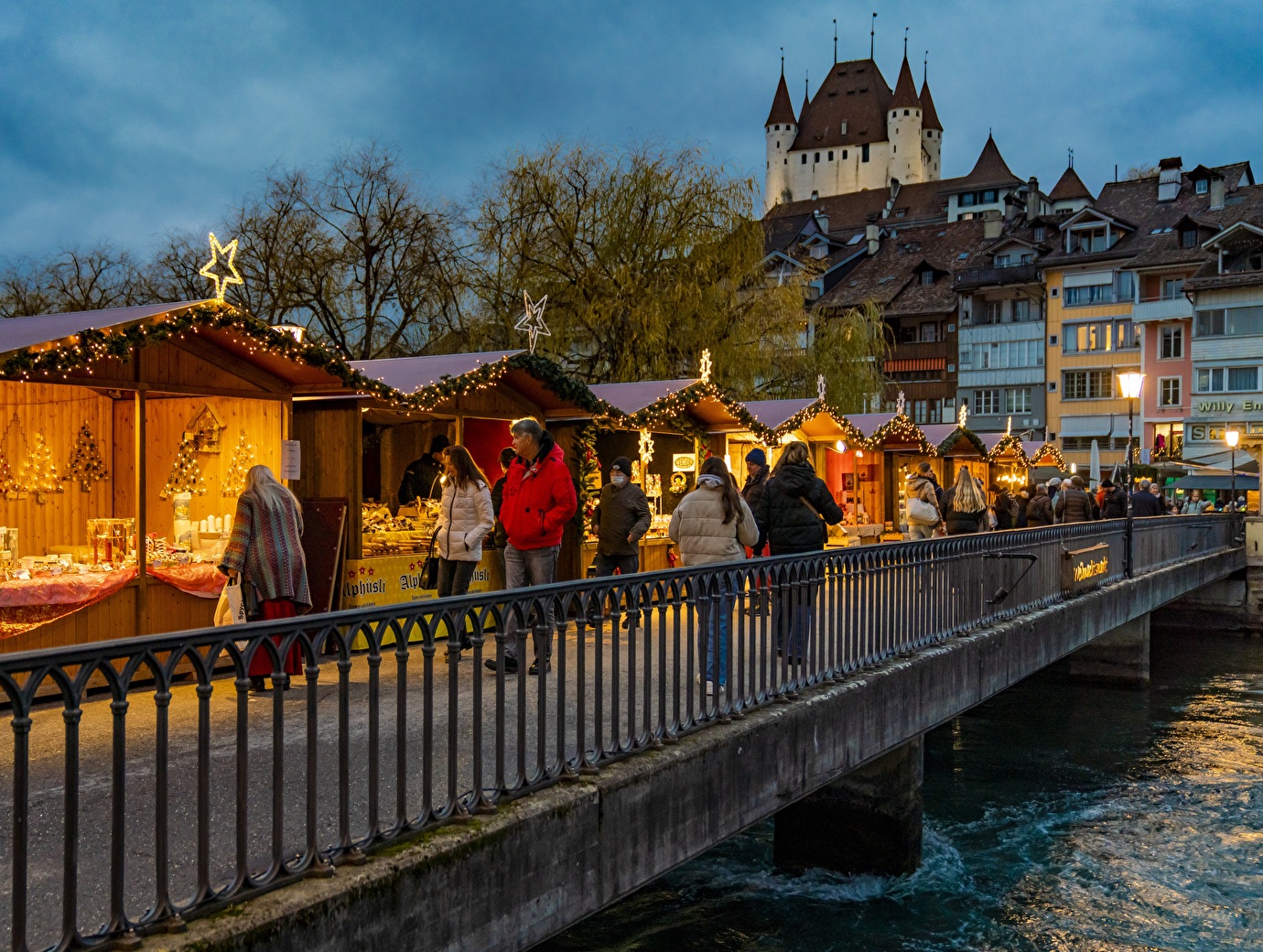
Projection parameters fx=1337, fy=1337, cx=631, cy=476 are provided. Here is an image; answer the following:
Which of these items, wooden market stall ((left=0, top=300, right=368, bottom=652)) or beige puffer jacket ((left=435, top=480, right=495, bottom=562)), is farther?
beige puffer jacket ((left=435, top=480, right=495, bottom=562))

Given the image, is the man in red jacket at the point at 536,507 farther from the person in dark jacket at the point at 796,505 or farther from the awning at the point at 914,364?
the awning at the point at 914,364

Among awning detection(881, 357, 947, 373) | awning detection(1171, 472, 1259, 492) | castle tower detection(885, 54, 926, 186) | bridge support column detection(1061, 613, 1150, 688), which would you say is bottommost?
bridge support column detection(1061, 613, 1150, 688)

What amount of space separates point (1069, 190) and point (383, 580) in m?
87.7

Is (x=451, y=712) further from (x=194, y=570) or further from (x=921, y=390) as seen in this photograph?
(x=921, y=390)

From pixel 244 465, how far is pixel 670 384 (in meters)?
7.30

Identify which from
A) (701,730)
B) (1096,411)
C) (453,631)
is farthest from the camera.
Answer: (1096,411)

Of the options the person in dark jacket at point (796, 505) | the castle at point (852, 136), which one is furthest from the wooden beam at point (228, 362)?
the castle at point (852, 136)

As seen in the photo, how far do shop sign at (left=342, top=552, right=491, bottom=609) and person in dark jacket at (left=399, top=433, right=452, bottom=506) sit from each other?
1.33 metres

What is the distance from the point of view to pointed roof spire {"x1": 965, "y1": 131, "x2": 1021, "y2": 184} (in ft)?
327

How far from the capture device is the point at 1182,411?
58750mm

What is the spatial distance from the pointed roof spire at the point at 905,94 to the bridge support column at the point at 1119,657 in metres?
114

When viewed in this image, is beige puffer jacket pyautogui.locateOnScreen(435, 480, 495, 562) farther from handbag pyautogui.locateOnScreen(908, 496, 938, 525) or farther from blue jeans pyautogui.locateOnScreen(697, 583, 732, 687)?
handbag pyautogui.locateOnScreen(908, 496, 938, 525)

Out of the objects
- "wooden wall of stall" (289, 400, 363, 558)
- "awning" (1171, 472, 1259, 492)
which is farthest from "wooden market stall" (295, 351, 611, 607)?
"awning" (1171, 472, 1259, 492)

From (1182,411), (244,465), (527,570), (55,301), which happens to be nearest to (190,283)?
(55,301)
